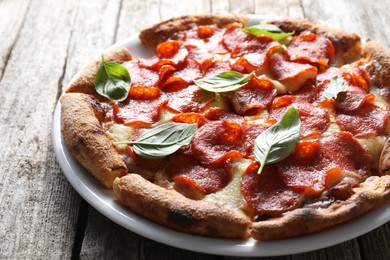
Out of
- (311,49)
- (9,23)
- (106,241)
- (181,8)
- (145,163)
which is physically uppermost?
(311,49)

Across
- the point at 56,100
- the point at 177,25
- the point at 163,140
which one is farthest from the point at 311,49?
the point at 56,100

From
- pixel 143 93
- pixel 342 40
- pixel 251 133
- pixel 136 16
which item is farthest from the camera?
pixel 136 16

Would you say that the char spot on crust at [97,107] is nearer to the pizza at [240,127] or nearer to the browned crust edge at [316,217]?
the pizza at [240,127]

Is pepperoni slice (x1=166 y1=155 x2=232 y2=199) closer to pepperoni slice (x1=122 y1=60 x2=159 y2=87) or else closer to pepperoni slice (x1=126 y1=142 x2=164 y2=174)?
pepperoni slice (x1=126 y1=142 x2=164 y2=174)

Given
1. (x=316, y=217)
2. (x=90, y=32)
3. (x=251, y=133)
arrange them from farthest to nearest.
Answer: (x=90, y=32), (x=251, y=133), (x=316, y=217)

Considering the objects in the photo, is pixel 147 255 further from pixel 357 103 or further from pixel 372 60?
pixel 372 60

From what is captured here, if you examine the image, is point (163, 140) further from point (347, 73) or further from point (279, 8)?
point (279, 8)

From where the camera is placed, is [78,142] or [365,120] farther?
[365,120]

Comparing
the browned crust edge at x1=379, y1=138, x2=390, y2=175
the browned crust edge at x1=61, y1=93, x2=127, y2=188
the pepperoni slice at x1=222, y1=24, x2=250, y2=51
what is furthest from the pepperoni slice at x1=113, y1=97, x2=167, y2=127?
the browned crust edge at x1=379, y1=138, x2=390, y2=175
